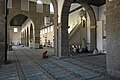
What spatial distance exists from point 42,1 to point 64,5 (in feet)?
50.6

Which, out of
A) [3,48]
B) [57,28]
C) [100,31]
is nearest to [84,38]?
[100,31]

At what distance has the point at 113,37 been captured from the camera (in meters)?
5.41

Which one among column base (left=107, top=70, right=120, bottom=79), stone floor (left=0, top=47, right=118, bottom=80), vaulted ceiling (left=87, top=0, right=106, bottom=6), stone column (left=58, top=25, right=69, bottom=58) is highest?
vaulted ceiling (left=87, top=0, right=106, bottom=6)

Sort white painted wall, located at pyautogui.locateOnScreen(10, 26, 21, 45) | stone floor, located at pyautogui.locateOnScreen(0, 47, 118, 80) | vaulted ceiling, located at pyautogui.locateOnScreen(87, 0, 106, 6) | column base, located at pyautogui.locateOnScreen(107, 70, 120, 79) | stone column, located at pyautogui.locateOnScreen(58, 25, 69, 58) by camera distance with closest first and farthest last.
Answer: column base, located at pyautogui.locateOnScreen(107, 70, 120, 79) < stone floor, located at pyautogui.locateOnScreen(0, 47, 118, 80) < stone column, located at pyautogui.locateOnScreen(58, 25, 69, 58) < vaulted ceiling, located at pyautogui.locateOnScreen(87, 0, 106, 6) < white painted wall, located at pyautogui.locateOnScreen(10, 26, 21, 45)

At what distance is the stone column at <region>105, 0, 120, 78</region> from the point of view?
17.0 feet

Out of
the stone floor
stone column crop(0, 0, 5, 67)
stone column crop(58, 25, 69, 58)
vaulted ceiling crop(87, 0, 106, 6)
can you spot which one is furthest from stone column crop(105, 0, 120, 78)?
vaulted ceiling crop(87, 0, 106, 6)

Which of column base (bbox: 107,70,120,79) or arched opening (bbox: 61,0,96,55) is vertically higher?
arched opening (bbox: 61,0,96,55)

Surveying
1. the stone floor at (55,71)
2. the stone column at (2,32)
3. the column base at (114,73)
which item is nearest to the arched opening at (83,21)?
the stone floor at (55,71)

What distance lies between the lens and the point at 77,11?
735 inches

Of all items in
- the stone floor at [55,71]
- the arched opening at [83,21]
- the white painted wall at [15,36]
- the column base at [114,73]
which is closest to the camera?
the column base at [114,73]

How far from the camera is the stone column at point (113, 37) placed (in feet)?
17.0

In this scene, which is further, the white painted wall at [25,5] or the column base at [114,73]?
the white painted wall at [25,5]

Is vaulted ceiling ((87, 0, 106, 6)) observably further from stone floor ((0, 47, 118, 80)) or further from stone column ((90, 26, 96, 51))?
stone floor ((0, 47, 118, 80))

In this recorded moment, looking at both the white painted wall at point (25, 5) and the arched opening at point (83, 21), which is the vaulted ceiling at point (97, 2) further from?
the white painted wall at point (25, 5)
